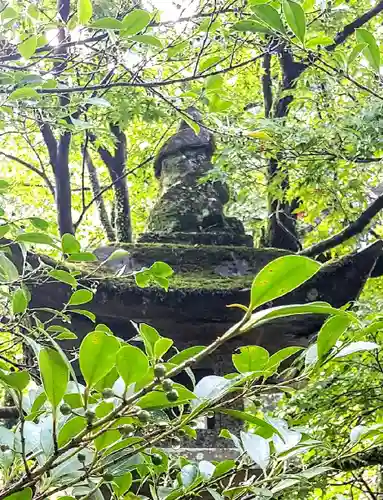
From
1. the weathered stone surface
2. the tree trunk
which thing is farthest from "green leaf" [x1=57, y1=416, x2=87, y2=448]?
the tree trunk

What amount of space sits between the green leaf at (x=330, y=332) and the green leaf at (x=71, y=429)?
17cm

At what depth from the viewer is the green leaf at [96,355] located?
0.30m

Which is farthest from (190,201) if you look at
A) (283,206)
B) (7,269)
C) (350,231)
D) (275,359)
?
(275,359)

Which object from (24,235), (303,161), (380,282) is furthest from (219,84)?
(380,282)

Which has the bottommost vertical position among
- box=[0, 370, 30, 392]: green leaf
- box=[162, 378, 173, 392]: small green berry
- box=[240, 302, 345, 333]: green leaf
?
box=[162, 378, 173, 392]: small green berry

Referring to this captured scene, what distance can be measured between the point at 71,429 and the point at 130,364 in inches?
2.5

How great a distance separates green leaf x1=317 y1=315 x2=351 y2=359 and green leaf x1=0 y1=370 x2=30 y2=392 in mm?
198

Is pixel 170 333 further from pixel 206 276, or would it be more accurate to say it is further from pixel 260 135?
pixel 260 135

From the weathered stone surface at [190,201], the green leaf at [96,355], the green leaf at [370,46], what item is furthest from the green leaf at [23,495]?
the weathered stone surface at [190,201]

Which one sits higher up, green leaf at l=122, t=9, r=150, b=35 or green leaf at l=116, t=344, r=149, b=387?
green leaf at l=122, t=9, r=150, b=35

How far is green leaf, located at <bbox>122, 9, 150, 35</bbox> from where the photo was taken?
60 cm

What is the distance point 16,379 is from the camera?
0.33 metres

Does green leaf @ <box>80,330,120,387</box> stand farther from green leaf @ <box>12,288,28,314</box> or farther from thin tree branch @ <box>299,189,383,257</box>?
thin tree branch @ <box>299,189,383,257</box>

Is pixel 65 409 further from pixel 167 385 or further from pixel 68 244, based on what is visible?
pixel 68 244
